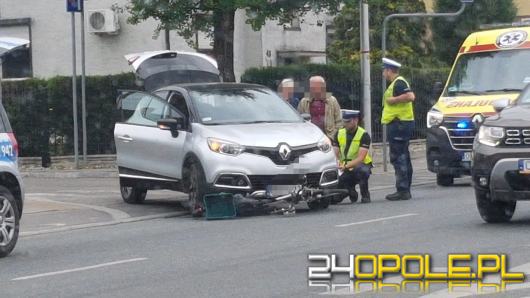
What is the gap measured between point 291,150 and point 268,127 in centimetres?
65

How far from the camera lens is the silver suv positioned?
1611cm

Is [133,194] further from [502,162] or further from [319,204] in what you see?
[502,162]

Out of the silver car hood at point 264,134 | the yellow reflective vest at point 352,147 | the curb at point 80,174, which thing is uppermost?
the silver car hood at point 264,134

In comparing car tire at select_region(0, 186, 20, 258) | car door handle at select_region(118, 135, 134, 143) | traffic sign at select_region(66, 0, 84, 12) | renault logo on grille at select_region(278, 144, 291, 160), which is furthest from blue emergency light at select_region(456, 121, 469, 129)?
car tire at select_region(0, 186, 20, 258)

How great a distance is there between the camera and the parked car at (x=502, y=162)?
13.4 meters

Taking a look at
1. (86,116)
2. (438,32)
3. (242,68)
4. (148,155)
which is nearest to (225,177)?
(148,155)

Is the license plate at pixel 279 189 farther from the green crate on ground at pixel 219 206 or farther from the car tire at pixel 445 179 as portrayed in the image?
the car tire at pixel 445 179

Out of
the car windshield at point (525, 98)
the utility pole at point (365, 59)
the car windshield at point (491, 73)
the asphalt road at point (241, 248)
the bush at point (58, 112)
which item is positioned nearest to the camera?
the asphalt road at point (241, 248)

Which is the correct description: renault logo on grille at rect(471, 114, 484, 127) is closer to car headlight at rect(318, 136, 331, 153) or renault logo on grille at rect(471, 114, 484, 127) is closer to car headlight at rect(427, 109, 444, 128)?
car headlight at rect(427, 109, 444, 128)

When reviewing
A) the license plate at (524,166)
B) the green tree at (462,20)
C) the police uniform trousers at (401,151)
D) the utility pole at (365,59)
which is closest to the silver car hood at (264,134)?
the police uniform trousers at (401,151)

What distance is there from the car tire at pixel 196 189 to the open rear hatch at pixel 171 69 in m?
9.44

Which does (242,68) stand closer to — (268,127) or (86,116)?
(86,116)

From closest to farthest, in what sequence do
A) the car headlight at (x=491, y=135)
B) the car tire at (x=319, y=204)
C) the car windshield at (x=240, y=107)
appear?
the car headlight at (x=491, y=135) → the car tire at (x=319, y=204) → the car windshield at (x=240, y=107)

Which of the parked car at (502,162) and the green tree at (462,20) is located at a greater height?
the green tree at (462,20)
